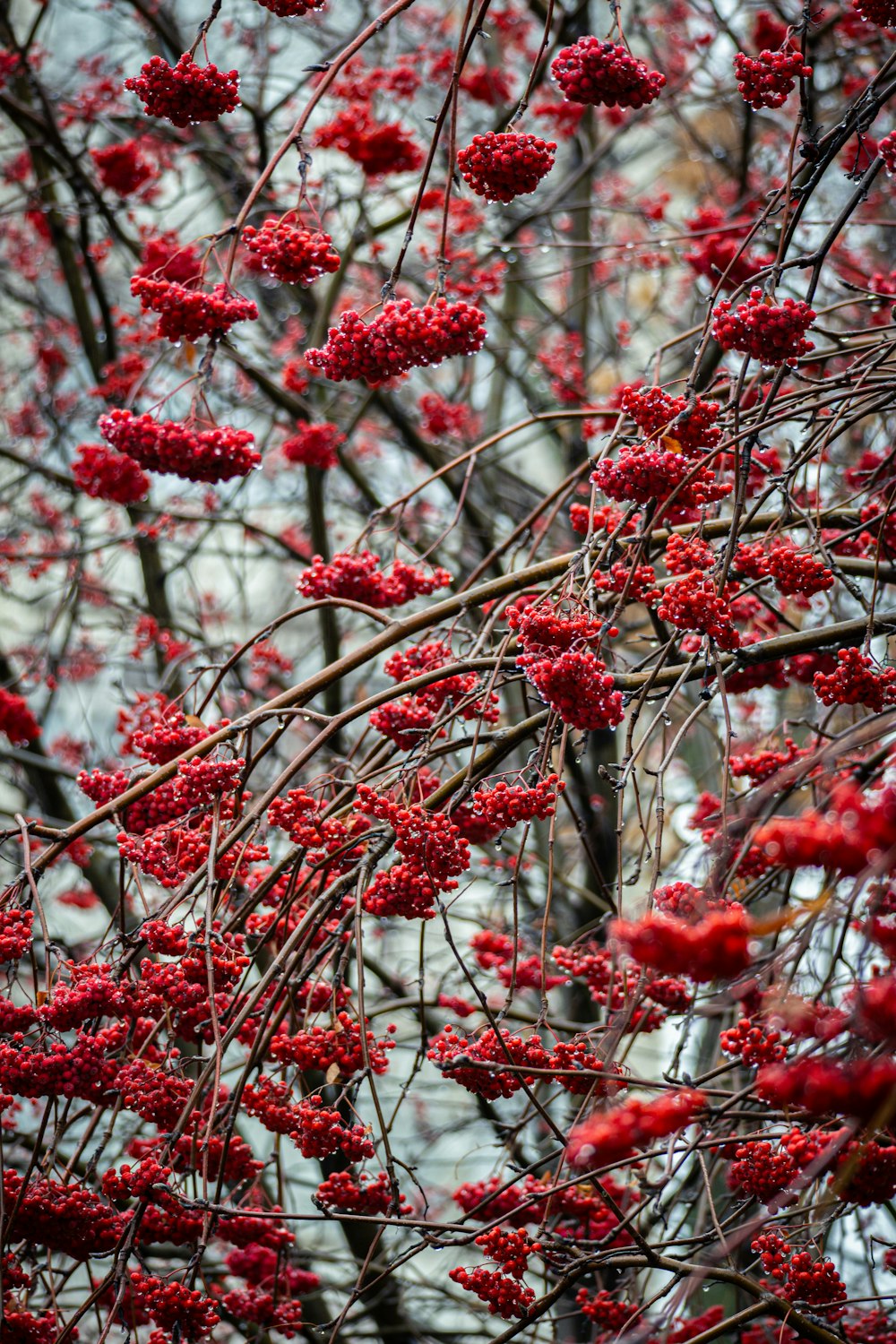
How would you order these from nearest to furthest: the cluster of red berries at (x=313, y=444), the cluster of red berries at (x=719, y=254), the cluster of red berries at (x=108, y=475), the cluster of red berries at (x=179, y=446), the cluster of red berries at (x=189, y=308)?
the cluster of red berries at (x=189, y=308) < the cluster of red berries at (x=179, y=446) < the cluster of red berries at (x=108, y=475) < the cluster of red berries at (x=719, y=254) < the cluster of red berries at (x=313, y=444)

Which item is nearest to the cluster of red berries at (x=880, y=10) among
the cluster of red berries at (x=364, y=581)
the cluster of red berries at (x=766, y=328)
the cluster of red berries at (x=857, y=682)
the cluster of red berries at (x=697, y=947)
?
A: the cluster of red berries at (x=766, y=328)

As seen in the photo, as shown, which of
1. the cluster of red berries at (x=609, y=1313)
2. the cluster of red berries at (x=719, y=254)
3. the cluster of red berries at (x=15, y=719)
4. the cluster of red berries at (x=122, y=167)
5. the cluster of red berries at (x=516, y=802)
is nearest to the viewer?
the cluster of red berries at (x=516, y=802)

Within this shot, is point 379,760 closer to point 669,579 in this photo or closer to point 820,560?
point 669,579

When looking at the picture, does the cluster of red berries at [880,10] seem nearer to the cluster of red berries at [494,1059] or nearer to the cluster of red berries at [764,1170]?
the cluster of red berries at [494,1059]

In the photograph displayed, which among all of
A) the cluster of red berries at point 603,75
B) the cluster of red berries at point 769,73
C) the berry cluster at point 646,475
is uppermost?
the cluster of red berries at point 769,73

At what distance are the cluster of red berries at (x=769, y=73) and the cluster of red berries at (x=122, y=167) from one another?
3.07 m

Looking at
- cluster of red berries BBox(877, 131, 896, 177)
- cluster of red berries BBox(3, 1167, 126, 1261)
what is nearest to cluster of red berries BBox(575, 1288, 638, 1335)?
cluster of red berries BBox(3, 1167, 126, 1261)

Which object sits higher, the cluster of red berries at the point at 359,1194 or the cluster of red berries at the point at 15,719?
the cluster of red berries at the point at 15,719

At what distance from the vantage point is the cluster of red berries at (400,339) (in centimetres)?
215

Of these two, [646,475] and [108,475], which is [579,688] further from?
[108,475]

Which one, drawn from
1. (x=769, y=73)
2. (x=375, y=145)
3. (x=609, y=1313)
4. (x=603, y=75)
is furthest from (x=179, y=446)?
(x=375, y=145)

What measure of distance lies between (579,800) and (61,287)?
5.30 meters

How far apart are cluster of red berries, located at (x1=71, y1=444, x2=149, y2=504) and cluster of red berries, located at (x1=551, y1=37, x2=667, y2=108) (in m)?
1.74

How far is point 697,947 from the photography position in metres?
1.32
